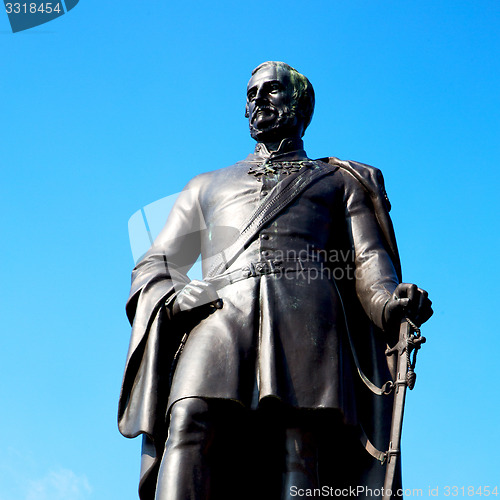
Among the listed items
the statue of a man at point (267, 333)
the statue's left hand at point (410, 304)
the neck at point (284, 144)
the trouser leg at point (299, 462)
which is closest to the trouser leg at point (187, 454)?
the statue of a man at point (267, 333)

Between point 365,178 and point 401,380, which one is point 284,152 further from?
point 401,380

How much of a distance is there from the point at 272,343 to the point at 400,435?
4.09 feet

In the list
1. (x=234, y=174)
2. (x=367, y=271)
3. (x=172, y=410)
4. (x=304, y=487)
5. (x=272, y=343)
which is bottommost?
(x=304, y=487)

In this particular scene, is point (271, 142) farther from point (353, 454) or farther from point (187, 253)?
point (353, 454)

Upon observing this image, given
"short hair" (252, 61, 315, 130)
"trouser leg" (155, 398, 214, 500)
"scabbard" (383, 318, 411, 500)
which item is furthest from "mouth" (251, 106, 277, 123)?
"trouser leg" (155, 398, 214, 500)

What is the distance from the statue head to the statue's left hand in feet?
7.53

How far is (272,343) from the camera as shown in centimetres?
845

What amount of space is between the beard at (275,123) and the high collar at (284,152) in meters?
0.09

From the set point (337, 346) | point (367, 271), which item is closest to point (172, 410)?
point (337, 346)

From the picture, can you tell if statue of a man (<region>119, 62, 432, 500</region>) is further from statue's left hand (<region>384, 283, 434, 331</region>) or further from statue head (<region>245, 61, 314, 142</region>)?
statue head (<region>245, 61, 314, 142</region>)

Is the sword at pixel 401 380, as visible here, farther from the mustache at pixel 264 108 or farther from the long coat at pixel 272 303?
the mustache at pixel 264 108

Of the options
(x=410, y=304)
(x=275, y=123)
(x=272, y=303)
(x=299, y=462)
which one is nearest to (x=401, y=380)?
(x=410, y=304)

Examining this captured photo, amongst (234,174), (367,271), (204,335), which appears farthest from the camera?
(234,174)

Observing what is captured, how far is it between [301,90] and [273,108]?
1.20 ft
